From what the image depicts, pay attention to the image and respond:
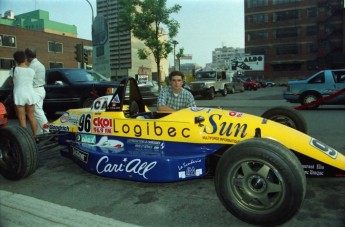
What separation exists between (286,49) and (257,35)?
6.42 metres

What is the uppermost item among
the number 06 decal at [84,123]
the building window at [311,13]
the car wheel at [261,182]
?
the building window at [311,13]

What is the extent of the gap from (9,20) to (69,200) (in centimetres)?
5646

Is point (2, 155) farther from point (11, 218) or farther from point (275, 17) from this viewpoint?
point (275, 17)

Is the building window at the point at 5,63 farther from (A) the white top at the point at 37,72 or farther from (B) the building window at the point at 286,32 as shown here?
(B) the building window at the point at 286,32

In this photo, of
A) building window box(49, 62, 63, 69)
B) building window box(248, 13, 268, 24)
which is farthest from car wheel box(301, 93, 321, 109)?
building window box(248, 13, 268, 24)

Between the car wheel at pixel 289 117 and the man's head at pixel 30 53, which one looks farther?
the man's head at pixel 30 53

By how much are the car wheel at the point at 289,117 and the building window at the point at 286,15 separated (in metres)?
60.6

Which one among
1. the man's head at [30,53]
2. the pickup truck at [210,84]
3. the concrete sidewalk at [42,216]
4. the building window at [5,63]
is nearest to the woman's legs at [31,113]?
the man's head at [30,53]

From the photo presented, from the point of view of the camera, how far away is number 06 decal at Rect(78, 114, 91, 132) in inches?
169

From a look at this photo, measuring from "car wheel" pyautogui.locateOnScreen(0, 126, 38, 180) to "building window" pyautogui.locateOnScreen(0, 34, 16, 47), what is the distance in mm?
43940

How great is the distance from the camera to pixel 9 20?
2044 inches

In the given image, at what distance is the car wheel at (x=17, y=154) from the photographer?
155 inches

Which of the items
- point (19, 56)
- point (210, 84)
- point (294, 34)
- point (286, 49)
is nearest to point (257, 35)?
point (286, 49)

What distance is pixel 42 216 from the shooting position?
2941 mm
